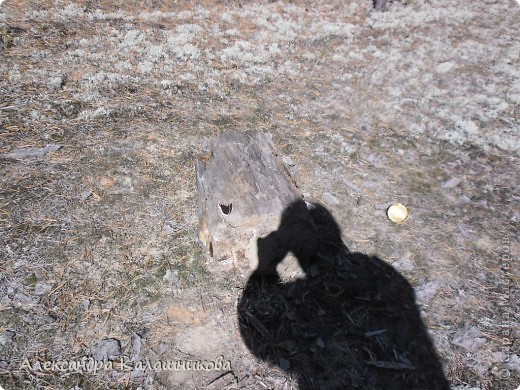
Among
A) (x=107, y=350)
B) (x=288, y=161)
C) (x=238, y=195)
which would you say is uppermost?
(x=238, y=195)

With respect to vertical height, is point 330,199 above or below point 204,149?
below

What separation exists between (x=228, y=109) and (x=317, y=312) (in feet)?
11.6

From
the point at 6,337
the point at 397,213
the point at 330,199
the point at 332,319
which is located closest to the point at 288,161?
the point at 330,199

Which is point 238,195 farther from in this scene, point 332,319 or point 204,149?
point 204,149

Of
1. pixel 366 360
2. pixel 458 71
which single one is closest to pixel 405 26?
pixel 458 71

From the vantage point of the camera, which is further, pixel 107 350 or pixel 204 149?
pixel 204 149

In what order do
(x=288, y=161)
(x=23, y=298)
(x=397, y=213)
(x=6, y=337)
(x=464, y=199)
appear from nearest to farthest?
(x=6, y=337) → (x=23, y=298) → (x=397, y=213) → (x=464, y=199) → (x=288, y=161)

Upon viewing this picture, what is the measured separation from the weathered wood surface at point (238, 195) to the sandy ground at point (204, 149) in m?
0.39

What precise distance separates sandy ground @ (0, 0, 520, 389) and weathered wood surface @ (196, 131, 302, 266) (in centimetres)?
39

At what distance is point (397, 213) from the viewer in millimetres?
4469

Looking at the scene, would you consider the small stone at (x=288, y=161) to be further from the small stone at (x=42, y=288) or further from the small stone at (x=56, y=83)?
the small stone at (x=56, y=83)

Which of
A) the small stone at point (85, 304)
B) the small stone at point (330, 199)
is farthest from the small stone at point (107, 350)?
the small stone at point (330, 199)

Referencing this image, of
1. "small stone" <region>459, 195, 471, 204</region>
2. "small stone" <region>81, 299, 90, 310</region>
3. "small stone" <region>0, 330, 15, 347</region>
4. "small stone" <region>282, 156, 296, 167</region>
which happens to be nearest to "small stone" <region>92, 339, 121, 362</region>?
"small stone" <region>81, 299, 90, 310</region>

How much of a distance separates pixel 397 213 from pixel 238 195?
2064mm
